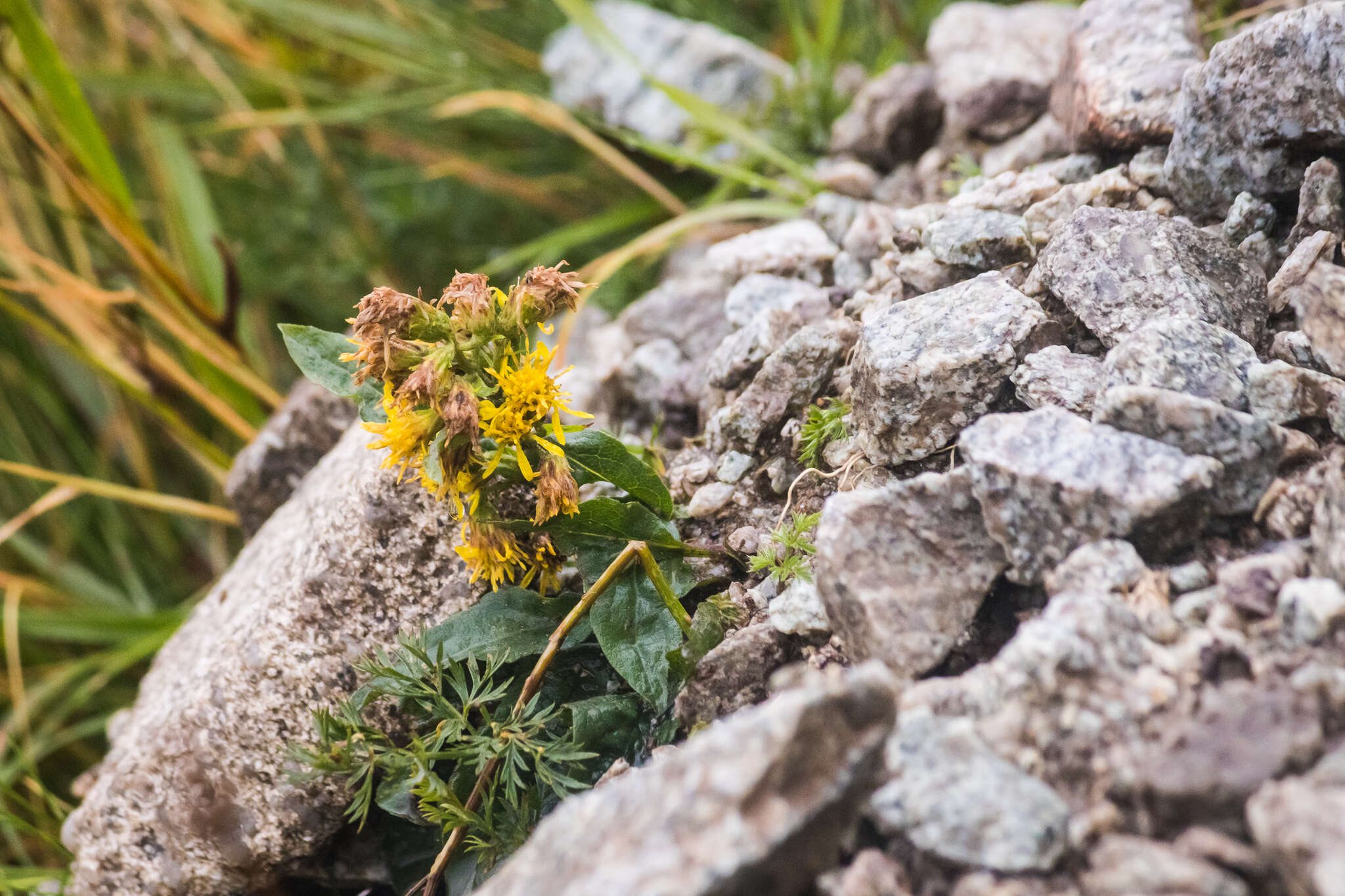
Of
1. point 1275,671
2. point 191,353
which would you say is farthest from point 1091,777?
point 191,353

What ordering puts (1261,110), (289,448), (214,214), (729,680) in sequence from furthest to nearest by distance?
1. (214,214)
2. (289,448)
3. (1261,110)
4. (729,680)

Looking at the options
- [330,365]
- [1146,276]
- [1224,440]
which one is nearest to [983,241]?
[1146,276]

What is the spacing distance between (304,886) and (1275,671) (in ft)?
5.94

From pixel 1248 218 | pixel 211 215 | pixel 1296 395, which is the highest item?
A: pixel 211 215

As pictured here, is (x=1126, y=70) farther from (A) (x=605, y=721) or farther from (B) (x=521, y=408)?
(A) (x=605, y=721)

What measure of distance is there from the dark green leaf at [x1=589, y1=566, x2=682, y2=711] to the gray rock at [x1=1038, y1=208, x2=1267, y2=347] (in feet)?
2.85

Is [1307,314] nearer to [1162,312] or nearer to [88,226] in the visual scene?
[1162,312]

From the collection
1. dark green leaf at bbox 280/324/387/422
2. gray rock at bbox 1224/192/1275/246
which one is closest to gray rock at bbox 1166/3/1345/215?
gray rock at bbox 1224/192/1275/246

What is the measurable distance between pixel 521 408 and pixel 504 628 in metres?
0.39

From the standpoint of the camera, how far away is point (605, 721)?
4.58 ft

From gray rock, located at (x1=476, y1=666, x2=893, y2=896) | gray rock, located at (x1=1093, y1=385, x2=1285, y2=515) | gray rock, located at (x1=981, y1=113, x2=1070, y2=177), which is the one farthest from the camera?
gray rock, located at (x1=981, y1=113, x2=1070, y2=177)

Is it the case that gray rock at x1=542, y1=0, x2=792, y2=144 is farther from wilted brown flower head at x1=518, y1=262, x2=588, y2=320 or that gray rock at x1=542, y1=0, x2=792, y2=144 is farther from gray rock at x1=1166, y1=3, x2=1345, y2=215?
wilted brown flower head at x1=518, y1=262, x2=588, y2=320

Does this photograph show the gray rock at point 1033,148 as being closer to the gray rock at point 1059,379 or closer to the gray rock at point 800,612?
the gray rock at point 1059,379

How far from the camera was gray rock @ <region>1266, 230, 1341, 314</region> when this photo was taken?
4.57ft
